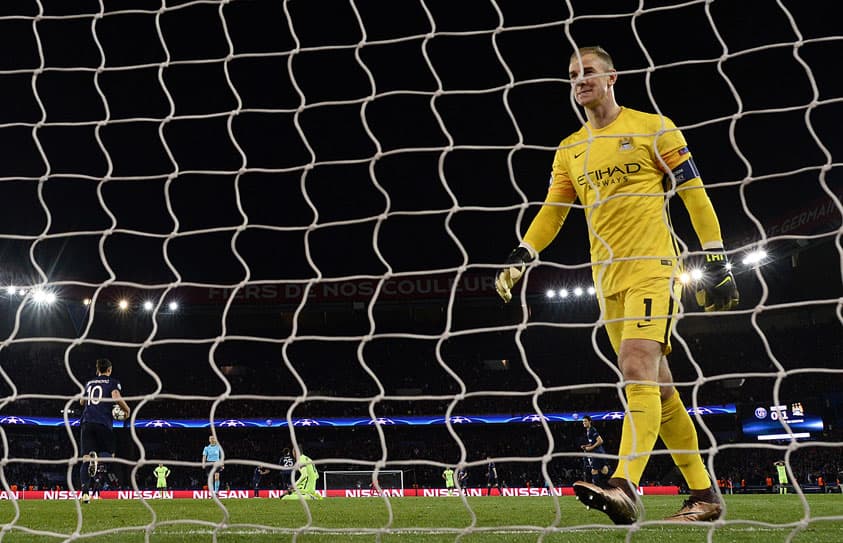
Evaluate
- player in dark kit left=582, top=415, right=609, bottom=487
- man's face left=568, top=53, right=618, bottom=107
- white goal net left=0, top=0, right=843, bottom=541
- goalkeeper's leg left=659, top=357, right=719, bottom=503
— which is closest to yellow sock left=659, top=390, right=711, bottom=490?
goalkeeper's leg left=659, top=357, right=719, bottom=503

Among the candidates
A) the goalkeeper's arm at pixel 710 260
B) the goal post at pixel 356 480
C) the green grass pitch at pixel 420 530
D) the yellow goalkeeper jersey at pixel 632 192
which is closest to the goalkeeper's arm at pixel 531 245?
the yellow goalkeeper jersey at pixel 632 192

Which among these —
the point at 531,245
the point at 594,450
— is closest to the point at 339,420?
the point at 594,450

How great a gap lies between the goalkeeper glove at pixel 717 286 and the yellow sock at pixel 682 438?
45cm

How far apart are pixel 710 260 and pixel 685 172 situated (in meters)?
0.44

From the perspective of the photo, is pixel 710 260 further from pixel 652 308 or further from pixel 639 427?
pixel 639 427

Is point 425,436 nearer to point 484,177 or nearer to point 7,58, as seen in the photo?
point 484,177

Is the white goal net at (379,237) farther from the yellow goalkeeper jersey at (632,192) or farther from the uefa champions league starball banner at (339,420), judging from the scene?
the yellow goalkeeper jersey at (632,192)

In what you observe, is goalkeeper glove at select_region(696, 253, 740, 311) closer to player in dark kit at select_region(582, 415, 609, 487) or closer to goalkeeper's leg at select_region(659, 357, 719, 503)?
goalkeeper's leg at select_region(659, 357, 719, 503)

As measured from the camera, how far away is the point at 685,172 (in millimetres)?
3516

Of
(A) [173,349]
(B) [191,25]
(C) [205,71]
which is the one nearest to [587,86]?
(B) [191,25]

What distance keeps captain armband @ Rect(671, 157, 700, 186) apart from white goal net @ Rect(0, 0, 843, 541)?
344 cm

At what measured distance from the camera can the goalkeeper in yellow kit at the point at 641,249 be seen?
3.26m

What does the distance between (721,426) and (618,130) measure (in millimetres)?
27639

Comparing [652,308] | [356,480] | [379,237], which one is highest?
[652,308]
